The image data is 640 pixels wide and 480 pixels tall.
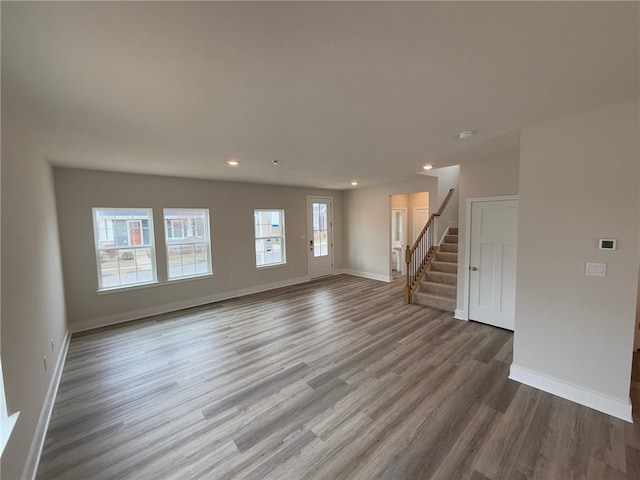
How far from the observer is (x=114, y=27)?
45.4 inches

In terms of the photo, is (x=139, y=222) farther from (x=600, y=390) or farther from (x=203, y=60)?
(x=600, y=390)

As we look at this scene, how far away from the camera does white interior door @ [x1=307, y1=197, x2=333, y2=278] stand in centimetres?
711

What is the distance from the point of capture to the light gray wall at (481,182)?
11.7ft

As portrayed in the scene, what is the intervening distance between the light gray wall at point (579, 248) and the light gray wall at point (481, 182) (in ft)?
3.91

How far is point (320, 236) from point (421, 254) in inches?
113

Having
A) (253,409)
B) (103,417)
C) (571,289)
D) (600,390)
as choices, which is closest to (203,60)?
(253,409)

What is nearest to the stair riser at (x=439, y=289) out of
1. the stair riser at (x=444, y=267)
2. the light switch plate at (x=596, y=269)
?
the stair riser at (x=444, y=267)

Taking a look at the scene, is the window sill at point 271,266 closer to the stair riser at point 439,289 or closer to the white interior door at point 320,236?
the white interior door at point 320,236

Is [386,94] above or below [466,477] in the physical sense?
above

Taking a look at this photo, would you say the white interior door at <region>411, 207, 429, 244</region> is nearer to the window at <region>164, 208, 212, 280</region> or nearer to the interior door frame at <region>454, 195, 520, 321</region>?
the interior door frame at <region>454, 195, 520, 321</region>

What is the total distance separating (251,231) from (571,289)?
17.6 feet

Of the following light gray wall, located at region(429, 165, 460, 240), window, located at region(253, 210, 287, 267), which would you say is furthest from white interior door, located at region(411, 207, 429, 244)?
window, located at region(253, 210, 287, 267)

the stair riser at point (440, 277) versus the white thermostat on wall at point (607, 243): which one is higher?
the white thermostat on wall at point (607, 243)

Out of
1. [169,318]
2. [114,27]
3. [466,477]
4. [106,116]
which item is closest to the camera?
[114,27]
